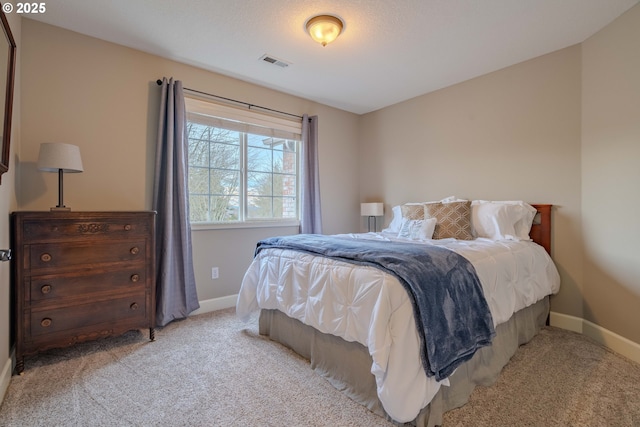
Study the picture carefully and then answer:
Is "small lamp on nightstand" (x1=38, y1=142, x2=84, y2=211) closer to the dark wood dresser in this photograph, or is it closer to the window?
the dark wood dresser

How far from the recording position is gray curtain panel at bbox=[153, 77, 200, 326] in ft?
8.70

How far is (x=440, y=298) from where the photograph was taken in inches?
57.7

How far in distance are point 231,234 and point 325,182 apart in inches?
58.4

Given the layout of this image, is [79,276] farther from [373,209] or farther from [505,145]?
[505,145]

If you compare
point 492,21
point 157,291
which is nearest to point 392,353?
point 157,291

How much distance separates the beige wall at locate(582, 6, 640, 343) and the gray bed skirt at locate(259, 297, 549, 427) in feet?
1.90

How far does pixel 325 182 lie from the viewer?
407 cm

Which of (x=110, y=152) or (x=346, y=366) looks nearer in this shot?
(x=346, y=366)

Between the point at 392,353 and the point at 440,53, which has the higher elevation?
the point at 440,53

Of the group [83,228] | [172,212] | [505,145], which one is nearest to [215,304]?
[172,212]

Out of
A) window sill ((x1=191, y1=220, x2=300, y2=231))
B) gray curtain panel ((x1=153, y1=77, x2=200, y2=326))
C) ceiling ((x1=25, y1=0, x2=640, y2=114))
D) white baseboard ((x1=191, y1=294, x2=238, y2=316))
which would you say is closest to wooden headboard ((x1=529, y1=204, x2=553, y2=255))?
ceiling ((x1=25, y1=0, x2=640, y2=114))

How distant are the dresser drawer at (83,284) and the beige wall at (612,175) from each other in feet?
11.8

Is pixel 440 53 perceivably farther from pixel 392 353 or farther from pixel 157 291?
pixel 157 291

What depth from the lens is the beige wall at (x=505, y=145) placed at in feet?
8.45
